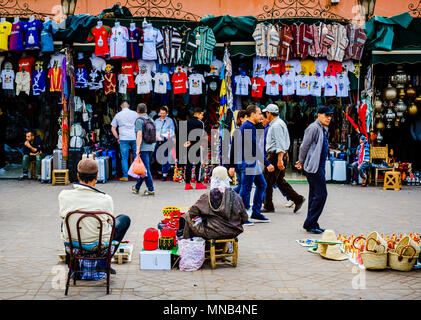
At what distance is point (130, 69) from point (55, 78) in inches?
73.1

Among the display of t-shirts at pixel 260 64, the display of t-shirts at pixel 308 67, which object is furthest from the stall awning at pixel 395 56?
the display of t-shirts at pixel 260 64

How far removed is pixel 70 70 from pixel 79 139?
5.68 feet

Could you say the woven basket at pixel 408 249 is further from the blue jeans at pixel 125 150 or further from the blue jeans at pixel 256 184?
the blue jeans at pixel 125 150

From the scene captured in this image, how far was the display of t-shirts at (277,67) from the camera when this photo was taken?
44.9 ft

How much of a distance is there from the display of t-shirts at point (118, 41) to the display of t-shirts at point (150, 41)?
47 cm

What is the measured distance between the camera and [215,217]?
20.1 ft

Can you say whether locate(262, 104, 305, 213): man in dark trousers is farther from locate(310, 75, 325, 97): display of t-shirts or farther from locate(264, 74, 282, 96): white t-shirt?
locate(310, 75, 325, 97): display of t-shirts

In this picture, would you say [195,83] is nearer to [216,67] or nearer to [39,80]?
[216,67]

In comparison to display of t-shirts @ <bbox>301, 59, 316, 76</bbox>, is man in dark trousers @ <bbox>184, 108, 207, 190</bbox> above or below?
below

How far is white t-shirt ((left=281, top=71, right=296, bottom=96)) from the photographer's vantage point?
44.9 feet

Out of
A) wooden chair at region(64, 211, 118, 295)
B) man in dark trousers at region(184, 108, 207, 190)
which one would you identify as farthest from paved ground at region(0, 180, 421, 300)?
man in dark trousers at region(184, 108, 207, 190)

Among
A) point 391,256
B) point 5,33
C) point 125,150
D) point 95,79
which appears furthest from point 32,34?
point 391,256

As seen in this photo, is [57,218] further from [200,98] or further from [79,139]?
[200,98]

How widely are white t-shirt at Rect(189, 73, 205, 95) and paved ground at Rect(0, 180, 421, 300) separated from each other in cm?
407
